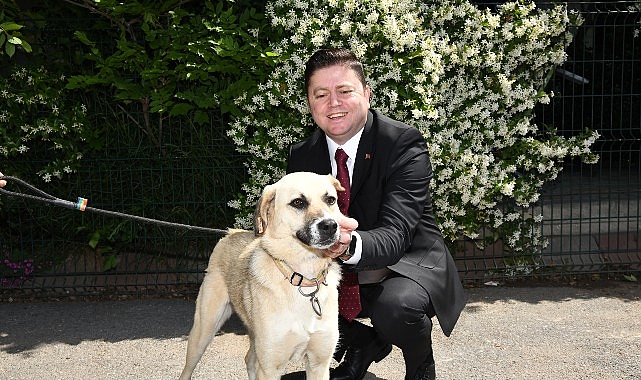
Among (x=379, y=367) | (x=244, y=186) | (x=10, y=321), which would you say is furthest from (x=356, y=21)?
(x=10, y=321)

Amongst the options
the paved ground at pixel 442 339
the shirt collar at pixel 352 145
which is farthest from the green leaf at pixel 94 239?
the shirt collar at pixel 352 145

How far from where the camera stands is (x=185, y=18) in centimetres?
688


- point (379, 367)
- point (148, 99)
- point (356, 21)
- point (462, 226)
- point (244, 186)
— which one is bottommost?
point (379, 367)

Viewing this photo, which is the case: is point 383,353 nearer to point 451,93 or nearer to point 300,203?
point 300,203

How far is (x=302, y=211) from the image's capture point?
12.1ft

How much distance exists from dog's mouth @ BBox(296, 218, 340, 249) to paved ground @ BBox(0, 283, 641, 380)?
1.78 meters

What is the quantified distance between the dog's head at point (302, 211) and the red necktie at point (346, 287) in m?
0.53

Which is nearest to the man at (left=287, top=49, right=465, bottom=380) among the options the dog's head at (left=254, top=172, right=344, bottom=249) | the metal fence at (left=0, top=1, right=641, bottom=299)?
the dog's head at (left=254, top=172, right=344, bottom=249)

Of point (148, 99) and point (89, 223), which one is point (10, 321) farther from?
point (148, 99)

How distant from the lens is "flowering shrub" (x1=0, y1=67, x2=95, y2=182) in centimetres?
667

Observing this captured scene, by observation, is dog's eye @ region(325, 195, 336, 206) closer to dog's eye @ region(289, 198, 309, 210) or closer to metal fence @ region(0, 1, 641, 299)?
dog's eye @ region(289, 198, 309, 210)

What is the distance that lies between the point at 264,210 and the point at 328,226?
458mm

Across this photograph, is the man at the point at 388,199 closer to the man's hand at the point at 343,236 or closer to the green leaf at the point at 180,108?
the man's hand at the point at 343,236

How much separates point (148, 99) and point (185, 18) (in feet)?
2.60
